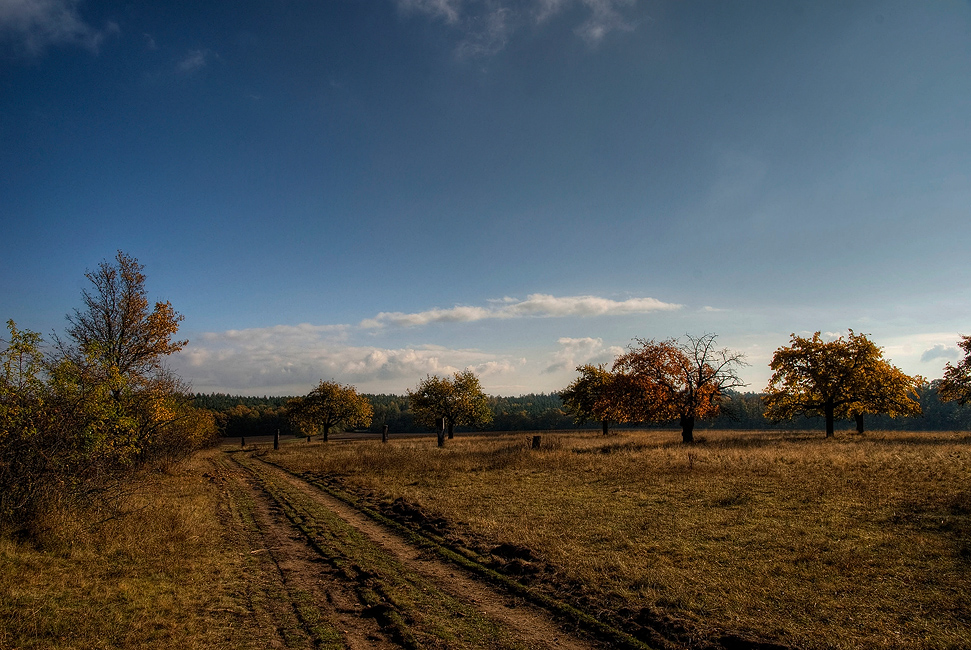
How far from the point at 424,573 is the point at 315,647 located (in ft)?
9.50

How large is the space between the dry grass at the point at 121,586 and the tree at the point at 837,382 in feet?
137

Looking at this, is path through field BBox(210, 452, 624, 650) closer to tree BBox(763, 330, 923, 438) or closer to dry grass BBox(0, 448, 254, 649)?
dry grass BBox(0, 448, 254, 649)

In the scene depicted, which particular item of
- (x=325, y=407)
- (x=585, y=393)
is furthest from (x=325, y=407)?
(x=585, y=393)

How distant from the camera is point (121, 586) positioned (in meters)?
7.41

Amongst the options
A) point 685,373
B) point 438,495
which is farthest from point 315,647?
point 685,373

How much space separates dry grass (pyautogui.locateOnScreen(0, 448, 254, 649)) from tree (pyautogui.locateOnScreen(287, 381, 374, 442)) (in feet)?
157

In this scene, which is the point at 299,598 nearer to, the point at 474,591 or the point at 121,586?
the point at 474,591

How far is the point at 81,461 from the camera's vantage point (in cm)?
1067

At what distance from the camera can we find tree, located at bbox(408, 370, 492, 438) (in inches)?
2090

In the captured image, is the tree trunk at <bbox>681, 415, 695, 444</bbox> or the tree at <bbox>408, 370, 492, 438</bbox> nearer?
the tree trunk at <bbox>681, 415, 695, 444</bbox>

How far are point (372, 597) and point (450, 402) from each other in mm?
45955

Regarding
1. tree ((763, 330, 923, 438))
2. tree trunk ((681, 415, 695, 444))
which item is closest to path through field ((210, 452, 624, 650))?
tree trunk ((681, 415, 695, 444))

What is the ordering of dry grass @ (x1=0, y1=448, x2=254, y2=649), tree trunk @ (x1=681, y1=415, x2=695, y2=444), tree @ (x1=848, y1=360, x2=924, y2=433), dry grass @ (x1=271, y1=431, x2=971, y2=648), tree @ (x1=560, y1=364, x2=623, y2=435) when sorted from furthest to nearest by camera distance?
tree @ (x1=560, y1=364, x2=623, y2=435) < tree @ (x1=848, y1=360, x2=924, y2=433) < tree trunk @ (x1=681, y1=415, x2=695, y2=444) < dry grass @ (x1=271, y1=431, x2=971, y2=648) < dry grass @ (x1=0, y1=448, x2=254, y2=649)

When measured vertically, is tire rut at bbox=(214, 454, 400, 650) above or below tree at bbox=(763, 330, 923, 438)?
below
